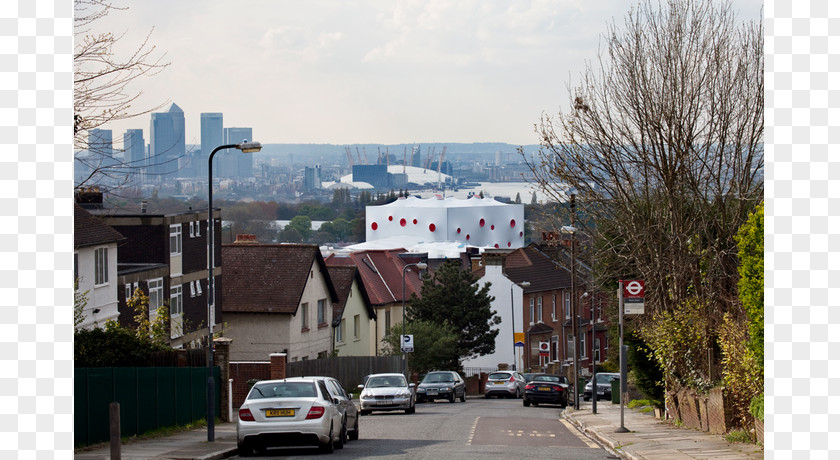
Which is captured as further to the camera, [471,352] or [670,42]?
[471,352]

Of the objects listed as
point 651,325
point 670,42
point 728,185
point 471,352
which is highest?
point 670,42

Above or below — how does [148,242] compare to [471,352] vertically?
above

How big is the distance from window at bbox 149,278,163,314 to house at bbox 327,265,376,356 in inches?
527

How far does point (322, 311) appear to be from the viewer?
54719mm

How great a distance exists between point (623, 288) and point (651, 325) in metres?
3.32

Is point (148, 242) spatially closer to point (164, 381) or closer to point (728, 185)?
point (164, 381)

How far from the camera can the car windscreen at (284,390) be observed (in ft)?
62.4

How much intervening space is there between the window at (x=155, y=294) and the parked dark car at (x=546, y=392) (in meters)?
15.2

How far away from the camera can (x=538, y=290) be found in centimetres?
7519

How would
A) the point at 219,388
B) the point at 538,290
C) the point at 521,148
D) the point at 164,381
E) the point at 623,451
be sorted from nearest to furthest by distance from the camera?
the point at 623,451 → the point at 164,381 → the point at 521,148 → the point at 219,388 → the point at 538,290

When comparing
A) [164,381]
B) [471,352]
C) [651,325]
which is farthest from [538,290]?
[164,381]

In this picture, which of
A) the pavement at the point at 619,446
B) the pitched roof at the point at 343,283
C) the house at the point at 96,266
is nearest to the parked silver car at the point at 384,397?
the pavement at the point at 619,446

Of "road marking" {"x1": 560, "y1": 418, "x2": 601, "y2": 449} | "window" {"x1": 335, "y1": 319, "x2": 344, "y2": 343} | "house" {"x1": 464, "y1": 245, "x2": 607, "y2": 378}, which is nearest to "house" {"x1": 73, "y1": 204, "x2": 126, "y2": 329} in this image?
"road marking" {"x1": 560, "y1": 418, "x2": 601, "y2": 449}

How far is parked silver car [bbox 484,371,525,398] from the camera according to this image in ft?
172
